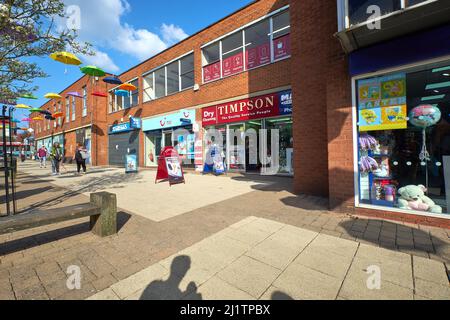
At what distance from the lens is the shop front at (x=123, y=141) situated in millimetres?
16516

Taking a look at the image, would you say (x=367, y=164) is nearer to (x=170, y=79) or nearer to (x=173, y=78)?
(x=173, y=78)

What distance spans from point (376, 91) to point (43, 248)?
20.7ft

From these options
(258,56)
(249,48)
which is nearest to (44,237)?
(258,56)

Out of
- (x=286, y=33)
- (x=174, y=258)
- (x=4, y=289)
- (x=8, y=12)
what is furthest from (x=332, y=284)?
(x=286, y=33)

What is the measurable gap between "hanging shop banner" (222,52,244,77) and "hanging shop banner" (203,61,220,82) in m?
0.42

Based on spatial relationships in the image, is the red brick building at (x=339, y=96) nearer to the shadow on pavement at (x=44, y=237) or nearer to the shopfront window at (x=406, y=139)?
the shopfront window at (x=406, y=139)

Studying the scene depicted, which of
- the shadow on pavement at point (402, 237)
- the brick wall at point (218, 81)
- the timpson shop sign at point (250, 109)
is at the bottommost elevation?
the shadow on pavement at point (402, 237)

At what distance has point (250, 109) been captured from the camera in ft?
33.0

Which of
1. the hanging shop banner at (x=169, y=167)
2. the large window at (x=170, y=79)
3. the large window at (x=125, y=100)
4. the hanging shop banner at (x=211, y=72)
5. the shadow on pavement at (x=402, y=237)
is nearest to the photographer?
the shadow on pavement at (x=402, y=237)

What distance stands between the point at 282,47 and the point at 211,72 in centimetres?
409

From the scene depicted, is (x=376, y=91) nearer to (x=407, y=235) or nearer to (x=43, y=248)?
(x=407, y=235)

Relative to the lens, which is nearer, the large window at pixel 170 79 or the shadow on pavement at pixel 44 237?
the shadow on pavement at pixel 44 237

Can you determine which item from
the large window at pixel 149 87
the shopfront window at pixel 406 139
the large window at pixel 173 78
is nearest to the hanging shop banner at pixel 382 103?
the shopfront window at pixel 406 139

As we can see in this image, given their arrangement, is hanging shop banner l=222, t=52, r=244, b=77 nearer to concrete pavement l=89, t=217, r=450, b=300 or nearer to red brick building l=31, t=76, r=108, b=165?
concrete pavement l=89, t=217, r=450, b=300
